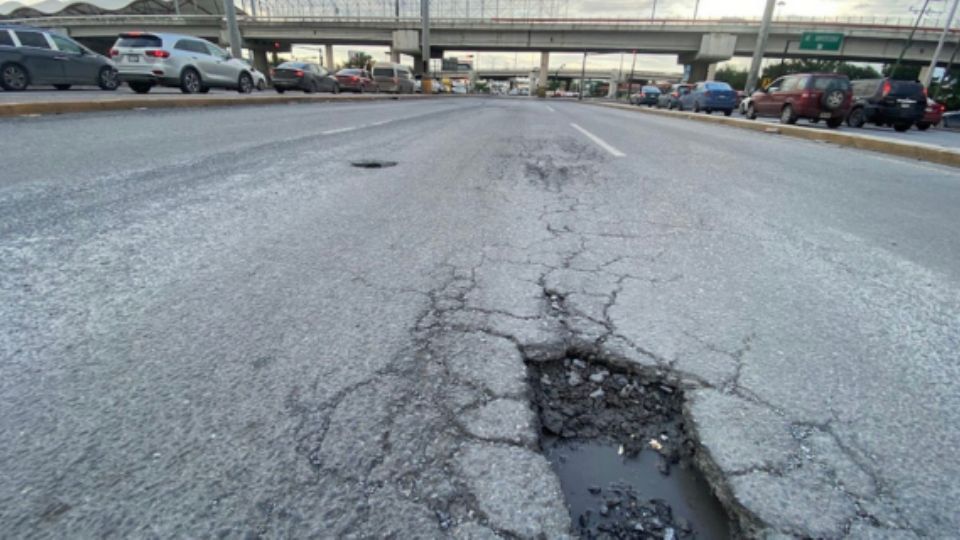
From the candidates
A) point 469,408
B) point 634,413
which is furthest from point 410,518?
point 634,413

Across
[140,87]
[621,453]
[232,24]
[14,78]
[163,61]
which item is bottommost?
[621,453]

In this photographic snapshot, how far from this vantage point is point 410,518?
103 centimetres

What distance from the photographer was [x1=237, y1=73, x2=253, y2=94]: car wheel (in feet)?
54.7

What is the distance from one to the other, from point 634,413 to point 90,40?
94.7 m

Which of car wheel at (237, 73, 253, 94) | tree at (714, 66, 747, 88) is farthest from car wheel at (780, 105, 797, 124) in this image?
tree at (714, 66, 747, 88)

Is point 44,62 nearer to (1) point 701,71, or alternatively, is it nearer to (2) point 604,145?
(2) point 604,145

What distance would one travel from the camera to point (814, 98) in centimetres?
1427

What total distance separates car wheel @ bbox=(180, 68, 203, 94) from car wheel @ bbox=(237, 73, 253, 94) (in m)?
2.01

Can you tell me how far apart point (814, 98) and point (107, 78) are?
20.7m

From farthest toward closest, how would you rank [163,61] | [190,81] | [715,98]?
[715,98]
[190,81]
[163,61]

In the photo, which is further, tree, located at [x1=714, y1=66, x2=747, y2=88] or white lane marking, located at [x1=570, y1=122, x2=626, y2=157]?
tree, located at [x1=714, y1=66, x2=747, y2=88]

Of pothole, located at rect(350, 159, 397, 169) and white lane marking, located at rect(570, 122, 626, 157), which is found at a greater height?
pothole, located at rect(350, 159, 397, 169)

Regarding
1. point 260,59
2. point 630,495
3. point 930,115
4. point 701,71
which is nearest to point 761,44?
point 930,115

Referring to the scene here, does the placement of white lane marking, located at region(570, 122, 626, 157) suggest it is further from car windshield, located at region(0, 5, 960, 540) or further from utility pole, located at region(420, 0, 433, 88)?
utility pole, located at region(420, 0, 433, 88)
